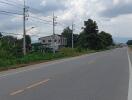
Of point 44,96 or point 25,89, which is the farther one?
point 25,89

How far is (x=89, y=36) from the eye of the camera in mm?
121812

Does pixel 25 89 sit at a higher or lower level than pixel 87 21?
lower

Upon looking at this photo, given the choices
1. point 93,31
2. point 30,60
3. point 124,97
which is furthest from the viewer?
point 93,31

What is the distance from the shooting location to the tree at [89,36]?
122m

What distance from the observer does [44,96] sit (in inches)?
466

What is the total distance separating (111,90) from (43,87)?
2.53 metres

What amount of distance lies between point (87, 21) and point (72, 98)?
378 feet

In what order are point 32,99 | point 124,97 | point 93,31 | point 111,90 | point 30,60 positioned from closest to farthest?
point 32,99 < point 124,97 < point 111,90 < point 30,60 < point 93,31

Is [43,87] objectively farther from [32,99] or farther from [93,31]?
[93,31]

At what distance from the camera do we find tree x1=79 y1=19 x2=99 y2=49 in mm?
122438

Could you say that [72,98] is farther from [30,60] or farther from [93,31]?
[93,31]

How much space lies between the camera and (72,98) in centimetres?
1145

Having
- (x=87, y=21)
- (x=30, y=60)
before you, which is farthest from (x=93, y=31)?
(x=30, y=60)

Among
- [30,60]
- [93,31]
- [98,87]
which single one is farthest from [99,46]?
[98,87]
